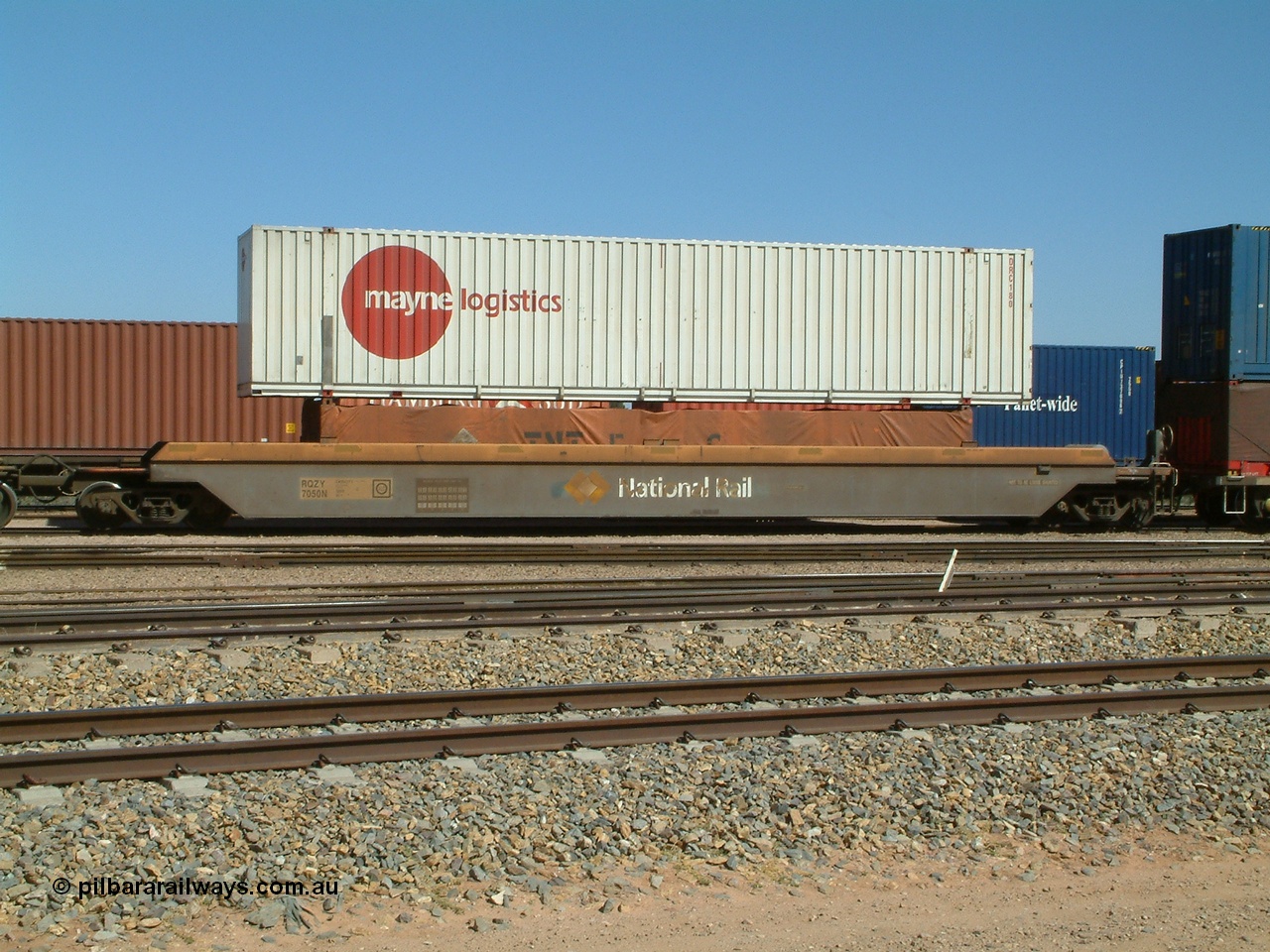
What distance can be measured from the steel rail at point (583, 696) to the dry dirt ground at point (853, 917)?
2.11m

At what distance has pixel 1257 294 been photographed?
17.9 metres

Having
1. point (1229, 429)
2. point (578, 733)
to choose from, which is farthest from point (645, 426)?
point (578, 733)

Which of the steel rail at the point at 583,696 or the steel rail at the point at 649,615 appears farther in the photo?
the steel rail at the point at 649,615

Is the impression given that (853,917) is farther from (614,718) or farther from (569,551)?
(569,551)

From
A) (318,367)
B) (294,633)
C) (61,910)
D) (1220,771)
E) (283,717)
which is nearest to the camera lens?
(61,910)

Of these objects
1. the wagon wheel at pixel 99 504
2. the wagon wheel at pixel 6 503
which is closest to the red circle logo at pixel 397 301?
the wagon wheel at pixel 99 504

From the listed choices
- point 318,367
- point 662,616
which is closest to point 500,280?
point 318,367

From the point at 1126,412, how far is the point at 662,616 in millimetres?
15450

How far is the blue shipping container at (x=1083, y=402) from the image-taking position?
69.4 feet

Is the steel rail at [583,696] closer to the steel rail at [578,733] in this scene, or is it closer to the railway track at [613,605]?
the steel rail at [578,733]

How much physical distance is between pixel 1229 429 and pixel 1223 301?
6.50 feet

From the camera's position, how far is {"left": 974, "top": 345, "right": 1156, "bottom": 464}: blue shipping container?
69.4ft

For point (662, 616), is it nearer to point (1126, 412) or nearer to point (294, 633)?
point (294, 633)

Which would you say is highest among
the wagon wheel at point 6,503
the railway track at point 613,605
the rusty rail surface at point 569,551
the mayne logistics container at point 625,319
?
the mayne logistics container at point 625,319
